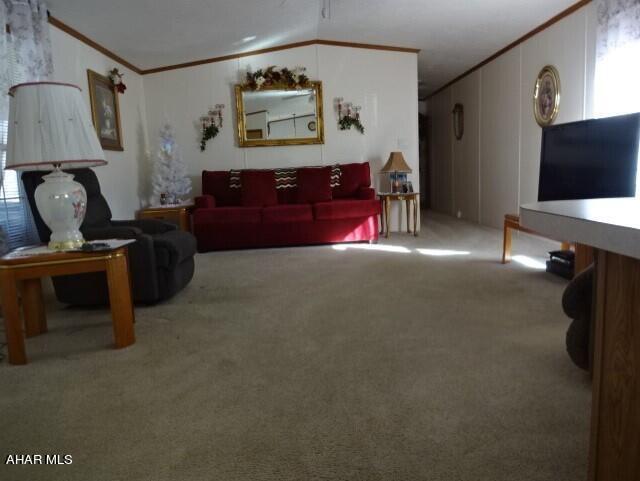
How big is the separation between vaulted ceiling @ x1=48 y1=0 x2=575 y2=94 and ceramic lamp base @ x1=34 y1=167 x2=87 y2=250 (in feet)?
6.45

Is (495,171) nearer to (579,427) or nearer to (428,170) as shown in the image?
(428,170)

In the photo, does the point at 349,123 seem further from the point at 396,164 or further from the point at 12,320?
the point at 12,320

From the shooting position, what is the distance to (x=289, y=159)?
598 cm

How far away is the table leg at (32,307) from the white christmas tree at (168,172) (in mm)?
2888

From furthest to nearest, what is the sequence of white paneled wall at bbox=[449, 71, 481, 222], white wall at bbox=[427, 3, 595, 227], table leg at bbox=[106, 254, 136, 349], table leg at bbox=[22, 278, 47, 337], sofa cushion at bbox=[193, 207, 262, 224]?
1. white paneled wall at bbox=[449, 71, 481, 222]
2. sofa cushion at bbox=[193, 207, 262, 224]
3. white wall at bbox=[427, 3, 595, 227]
4. table leg at bbox=[22, 278, 47, 337]
5. table leg at bbox=[106, 254, 136, 349]

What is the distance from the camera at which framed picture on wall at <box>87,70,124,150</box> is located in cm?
441

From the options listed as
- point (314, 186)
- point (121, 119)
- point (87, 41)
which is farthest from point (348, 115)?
point (87, 41)

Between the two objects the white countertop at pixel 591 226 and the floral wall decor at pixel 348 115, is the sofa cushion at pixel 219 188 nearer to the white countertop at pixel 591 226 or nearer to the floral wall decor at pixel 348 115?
the floral wall decor at pixel 348 115

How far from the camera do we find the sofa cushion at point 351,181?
563 cm

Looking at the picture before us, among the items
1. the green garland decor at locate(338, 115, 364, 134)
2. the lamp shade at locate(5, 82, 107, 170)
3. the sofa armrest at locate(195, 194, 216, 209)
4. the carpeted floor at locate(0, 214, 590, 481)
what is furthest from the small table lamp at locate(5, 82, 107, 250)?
the green garland decor at locate(338, 115, 364, 134)

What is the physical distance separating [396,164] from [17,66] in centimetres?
399

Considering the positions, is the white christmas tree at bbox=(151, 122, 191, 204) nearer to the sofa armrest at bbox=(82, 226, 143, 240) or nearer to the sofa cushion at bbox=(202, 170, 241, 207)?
the sofa cushion at bbox=(202, 170, 241, 207)

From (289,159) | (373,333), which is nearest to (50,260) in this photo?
(373,333)

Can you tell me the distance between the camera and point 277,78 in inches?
228
